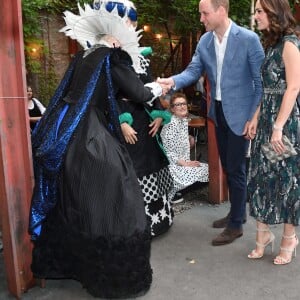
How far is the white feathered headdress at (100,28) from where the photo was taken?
240cm

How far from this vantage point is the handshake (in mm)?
2619

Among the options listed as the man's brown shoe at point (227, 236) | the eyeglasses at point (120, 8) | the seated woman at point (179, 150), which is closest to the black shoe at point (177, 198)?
the seated woman at point (179, 150)

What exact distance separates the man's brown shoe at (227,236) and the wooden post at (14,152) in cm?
134

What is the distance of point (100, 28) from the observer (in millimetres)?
2467

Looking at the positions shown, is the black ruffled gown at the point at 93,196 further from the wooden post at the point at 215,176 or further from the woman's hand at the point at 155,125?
the wooden post at the point at 215,176

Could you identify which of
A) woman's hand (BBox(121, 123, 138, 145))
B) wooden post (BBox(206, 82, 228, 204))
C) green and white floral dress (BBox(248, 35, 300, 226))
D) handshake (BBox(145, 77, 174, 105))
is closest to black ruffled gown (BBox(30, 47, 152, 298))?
handshake (BBox(145, 77, 174, 105))

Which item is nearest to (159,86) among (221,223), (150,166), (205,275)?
(150,166)

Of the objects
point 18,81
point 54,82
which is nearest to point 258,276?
point 18,81

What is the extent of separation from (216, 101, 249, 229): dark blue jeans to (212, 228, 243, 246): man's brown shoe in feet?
0.11

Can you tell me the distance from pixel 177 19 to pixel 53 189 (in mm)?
3526

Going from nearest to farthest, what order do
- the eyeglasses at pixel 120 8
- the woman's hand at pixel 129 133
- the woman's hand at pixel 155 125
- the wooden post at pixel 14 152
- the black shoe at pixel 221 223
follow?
1. the wooden post at pixel 14 152
2. the eyeglasses at pixel 120 8
3. the woman's hand at pixel 129 133
4. the woman's hand at pixel 155 125
5. the black shoe at pixel 221 223

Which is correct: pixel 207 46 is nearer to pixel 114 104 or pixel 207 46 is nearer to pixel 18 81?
pixel 114 104

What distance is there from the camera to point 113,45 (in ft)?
8.02

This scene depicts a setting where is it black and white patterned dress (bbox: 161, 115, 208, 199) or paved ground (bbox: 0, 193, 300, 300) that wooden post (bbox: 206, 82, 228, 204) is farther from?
paved ground (bbox: 0, 193, 300, 300)
